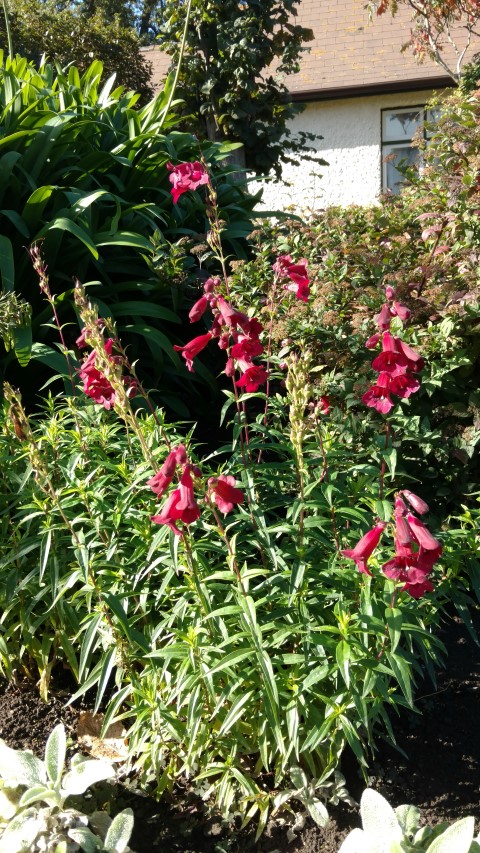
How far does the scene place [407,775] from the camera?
2.68m

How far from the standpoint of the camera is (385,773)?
8.80 ft

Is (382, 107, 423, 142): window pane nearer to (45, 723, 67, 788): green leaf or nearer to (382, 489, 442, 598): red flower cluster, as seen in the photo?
(382, 489, 442, 598): red flower cluster

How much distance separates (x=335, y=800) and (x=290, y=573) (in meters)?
0.71

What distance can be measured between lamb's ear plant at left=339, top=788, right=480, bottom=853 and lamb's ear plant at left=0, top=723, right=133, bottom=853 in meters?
0.62

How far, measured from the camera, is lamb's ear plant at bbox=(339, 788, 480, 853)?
1875 millimetres

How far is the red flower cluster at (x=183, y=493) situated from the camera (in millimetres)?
1950

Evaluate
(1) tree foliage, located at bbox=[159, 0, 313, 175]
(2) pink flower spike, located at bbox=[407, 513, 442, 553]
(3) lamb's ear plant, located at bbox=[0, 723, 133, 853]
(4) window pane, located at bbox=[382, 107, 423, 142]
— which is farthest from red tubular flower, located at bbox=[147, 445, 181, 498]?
(4) window pane, located at bbox=[382, 107, 423, 142]

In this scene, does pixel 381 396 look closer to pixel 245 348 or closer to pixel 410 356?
pixel 410 356

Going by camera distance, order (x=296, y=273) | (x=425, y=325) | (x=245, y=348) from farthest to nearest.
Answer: (x=425, y=325)
(x=296, y=273)
(x=245, y=348)

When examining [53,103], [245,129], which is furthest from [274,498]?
[245,129]

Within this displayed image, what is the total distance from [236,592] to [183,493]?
0.56 m

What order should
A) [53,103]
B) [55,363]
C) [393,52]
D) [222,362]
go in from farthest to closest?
[393,52] < [53,103] < [222,362] < [55,363]

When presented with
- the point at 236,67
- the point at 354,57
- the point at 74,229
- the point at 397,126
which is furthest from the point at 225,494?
the point at 354,57

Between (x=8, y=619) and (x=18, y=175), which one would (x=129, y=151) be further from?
(x=8, y=619)
